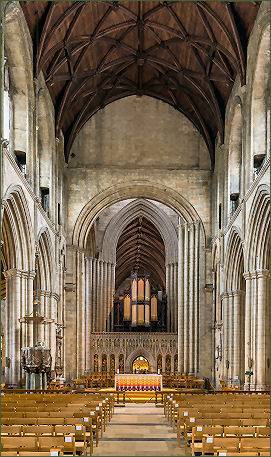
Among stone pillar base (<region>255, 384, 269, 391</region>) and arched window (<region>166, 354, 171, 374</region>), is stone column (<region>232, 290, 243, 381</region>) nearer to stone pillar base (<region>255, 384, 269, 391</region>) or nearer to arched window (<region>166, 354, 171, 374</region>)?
stone pillar base (<region>255, 384, 269, 391</region>)

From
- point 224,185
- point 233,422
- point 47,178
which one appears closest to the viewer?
point 233,422

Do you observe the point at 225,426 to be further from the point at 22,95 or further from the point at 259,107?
the point at 22,95

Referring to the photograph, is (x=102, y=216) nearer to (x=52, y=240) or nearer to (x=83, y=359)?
(x=83, y=359)

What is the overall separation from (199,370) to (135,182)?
1057 cm

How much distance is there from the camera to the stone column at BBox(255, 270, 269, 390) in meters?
27.0

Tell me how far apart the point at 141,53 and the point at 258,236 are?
11.4m

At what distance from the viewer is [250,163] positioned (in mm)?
27484

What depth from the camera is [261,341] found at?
27266 millimetres

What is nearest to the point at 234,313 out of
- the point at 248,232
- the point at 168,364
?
the point at 248,232

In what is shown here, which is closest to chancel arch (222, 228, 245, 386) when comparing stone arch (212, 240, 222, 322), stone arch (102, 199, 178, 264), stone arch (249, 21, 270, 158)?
stone arch (212, 240, 222, 322)

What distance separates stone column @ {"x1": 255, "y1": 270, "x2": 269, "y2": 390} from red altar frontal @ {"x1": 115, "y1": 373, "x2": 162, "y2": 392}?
21.1 ft

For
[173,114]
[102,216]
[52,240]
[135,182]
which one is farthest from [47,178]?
[102,216]

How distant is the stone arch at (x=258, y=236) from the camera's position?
26656mm

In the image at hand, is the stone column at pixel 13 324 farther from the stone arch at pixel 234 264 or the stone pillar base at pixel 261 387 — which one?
the stone arch at pixel 234 264
